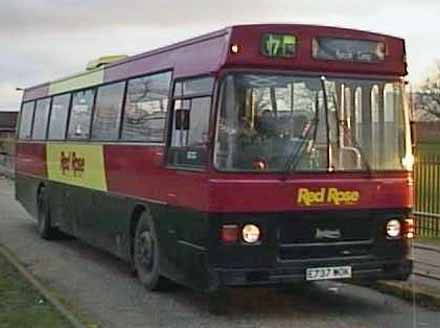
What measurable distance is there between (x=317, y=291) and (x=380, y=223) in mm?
1870

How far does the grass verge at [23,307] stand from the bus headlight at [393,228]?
3553mm

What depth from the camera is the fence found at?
16.3m

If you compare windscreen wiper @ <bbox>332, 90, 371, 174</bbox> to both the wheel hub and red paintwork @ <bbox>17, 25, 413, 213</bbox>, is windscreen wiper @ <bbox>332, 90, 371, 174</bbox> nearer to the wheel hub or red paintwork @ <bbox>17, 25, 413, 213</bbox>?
red paintwork @ <bbox>17, 25, 413, 213</bbox>

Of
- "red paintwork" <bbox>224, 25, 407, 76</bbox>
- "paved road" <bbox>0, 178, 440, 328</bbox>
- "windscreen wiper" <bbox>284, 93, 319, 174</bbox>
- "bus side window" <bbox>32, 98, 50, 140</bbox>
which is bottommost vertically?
"paved road" <bbox>0, 178, 440, 328</bbox>

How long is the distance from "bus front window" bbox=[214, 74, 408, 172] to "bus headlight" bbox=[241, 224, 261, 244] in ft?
1.90

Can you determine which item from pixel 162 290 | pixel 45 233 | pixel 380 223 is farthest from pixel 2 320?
pixel 45 233

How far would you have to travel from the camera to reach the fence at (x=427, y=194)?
640 inches

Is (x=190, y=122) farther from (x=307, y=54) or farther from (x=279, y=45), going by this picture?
(x=307, y=54)

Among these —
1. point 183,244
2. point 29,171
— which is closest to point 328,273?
point 183,244

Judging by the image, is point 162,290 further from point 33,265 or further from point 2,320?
point 33,265

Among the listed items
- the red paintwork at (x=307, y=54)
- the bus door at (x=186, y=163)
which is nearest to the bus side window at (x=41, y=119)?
the bus door at (x=186, y=163)

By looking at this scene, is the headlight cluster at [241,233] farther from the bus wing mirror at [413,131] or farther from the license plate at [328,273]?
the bus wing mirror at [413,131]

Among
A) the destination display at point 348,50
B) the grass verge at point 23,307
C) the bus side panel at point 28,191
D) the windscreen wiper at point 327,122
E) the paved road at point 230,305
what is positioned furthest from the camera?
the bus side panel at point 28,191

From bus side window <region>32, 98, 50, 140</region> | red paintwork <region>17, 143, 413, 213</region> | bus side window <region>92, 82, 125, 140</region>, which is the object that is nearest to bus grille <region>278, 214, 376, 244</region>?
red paintwork <region>17, 143, 413, 213</region>
